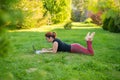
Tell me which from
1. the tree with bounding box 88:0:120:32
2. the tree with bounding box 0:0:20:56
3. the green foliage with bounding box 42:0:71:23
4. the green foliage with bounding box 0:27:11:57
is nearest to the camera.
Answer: the tree with bounding box 0:0:20:56

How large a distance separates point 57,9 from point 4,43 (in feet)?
78.2

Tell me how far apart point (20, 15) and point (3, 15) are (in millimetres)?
102

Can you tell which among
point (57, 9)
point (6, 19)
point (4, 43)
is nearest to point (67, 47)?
point (4, 43)

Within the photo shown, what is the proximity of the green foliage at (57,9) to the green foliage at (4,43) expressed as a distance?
2275 centimetres

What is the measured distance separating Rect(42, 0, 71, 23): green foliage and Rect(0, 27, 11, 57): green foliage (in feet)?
74.7

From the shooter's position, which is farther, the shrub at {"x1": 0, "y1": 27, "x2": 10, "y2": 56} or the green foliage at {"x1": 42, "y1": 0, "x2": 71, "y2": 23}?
the green foliage at {"x1": 42, "y1": 0, "x2": 71, "y2": 23}

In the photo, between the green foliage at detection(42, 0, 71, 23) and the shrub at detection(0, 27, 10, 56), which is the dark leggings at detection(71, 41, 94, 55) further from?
the green foliage at detection(42, 0, 71, 23)

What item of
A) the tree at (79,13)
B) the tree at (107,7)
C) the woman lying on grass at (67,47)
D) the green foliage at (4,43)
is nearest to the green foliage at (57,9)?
the tree at (79,13)

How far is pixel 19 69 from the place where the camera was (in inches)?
238

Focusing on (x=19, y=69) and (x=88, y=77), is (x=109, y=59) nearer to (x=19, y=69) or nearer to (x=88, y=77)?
(x=88, y=77)

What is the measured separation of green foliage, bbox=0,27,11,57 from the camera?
1.14m

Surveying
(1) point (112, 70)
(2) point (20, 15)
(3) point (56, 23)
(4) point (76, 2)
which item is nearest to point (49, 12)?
(3) point (56, 23)

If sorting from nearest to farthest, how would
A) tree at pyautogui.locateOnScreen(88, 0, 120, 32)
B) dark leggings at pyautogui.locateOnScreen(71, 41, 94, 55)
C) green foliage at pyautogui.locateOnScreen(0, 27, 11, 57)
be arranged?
green foliage at pyautogui.locateOnScreen(0, 27, 11, 57)
tree at pyautogui.locateOnScreen(88, 0, 120, 32)
dark leggings at pyautogui.locateOnScreen(71, 41, 94, 55)

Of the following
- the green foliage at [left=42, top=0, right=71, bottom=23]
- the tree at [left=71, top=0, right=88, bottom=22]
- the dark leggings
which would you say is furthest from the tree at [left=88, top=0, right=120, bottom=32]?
the tree at [left=71, top=0, right=88, bottom=22]
